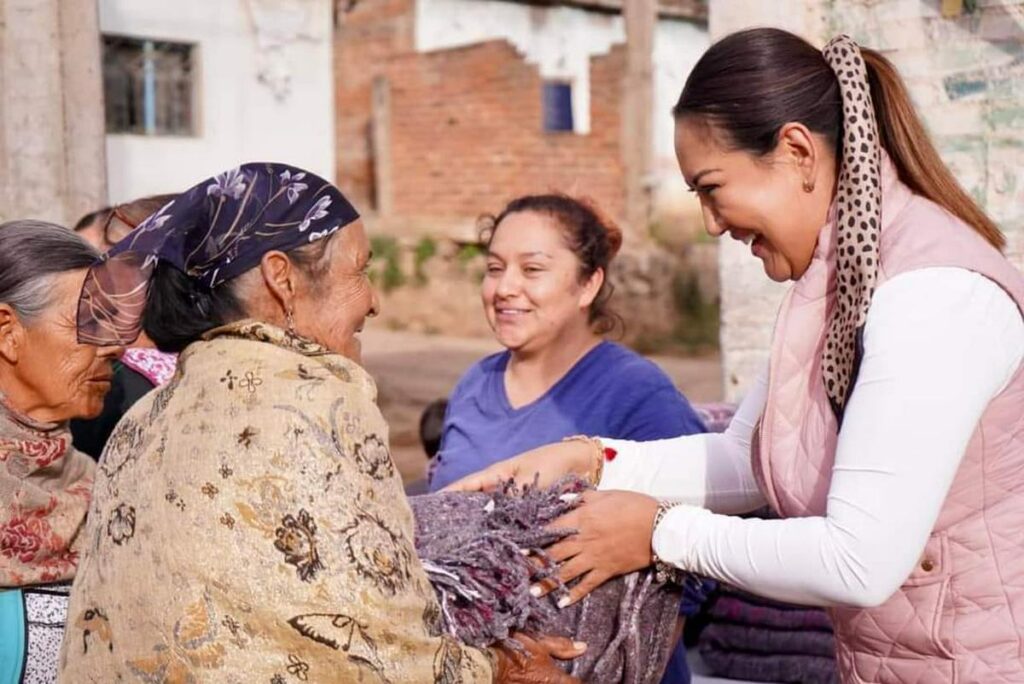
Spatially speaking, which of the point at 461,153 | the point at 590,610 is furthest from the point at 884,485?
the point at 461,153

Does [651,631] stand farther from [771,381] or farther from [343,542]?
[343,542]

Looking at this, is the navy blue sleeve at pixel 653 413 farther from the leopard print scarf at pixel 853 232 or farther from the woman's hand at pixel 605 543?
the leopard print scarf at pixel 853 232

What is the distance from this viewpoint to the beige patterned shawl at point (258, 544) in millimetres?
A: 2002

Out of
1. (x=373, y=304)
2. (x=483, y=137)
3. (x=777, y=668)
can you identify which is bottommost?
(x=777, y=668)

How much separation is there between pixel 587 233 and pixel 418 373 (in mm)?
10639

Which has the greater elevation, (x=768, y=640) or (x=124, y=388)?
(x=124, y=388)

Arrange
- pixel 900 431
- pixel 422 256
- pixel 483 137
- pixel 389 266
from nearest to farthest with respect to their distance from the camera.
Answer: pixel 900 431, pixel 422 256, pixel 389 266, pixel 483 137

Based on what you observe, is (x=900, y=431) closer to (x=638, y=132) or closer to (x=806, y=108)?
(x=806, y=108)

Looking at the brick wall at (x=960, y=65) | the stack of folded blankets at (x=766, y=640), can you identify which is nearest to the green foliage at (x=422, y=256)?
the brick wall at (x=960, y=65)

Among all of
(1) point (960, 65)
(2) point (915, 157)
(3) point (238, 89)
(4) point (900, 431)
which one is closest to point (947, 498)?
(4) point (900, 431)

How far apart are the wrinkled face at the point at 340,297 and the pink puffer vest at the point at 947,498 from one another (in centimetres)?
74

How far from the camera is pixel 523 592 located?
2.35m

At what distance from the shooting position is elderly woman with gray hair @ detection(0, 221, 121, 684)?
279cm

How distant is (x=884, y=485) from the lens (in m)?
1.97
